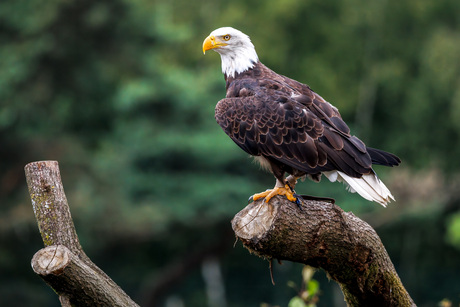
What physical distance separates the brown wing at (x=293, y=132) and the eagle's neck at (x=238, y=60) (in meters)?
0.53

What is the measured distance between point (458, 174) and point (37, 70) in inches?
502

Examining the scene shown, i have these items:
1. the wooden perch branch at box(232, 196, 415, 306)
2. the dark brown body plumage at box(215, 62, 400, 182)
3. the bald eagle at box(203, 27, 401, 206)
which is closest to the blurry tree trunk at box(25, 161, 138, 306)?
the wooden perch branch at box(232, 196, 415, 306)

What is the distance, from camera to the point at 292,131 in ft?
16.5

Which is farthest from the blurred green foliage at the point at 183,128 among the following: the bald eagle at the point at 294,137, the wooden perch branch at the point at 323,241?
the wooden perch branch at the point at 323,241

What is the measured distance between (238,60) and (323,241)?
2085 millimetres

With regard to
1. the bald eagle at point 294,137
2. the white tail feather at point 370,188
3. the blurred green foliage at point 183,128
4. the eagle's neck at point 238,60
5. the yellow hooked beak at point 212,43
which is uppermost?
the yellow hooked beak at point 212,43

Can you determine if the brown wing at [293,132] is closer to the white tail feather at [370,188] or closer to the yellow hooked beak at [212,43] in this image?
Result: the white tail feather at [370,188]

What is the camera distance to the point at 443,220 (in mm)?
20828

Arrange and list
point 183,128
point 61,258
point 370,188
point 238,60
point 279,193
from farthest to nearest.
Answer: point 183,128
point 238,60
point 370,188
point 279,193
point 61,258

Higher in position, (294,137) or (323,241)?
(294,137)

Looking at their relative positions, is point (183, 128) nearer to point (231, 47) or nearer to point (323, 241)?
point (231, 47)

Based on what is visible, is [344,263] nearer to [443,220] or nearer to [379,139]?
[443,220]

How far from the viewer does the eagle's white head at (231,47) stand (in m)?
5.86

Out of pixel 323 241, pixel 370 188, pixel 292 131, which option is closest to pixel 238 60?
pixel 292 131
